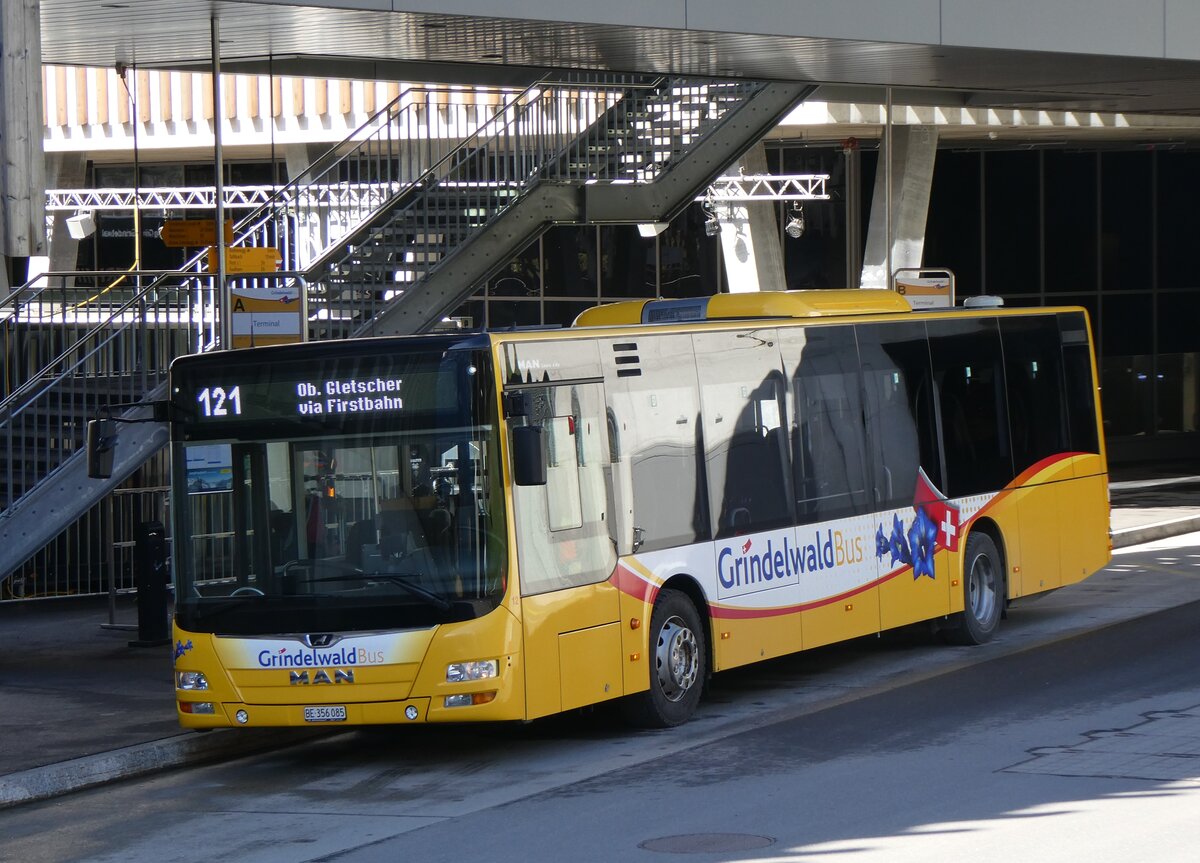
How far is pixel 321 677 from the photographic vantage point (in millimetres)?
10305

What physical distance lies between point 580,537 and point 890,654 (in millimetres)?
4771

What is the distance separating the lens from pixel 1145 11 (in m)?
19.2

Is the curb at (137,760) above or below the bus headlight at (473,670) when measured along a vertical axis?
below

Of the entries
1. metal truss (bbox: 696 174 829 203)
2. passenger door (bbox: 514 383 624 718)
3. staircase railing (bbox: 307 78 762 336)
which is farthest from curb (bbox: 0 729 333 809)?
metal truss (bbox: 696 174 829 203)

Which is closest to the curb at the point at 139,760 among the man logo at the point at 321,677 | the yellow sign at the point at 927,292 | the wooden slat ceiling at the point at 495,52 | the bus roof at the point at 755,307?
the man logo at the point at 321,677

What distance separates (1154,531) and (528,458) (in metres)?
15.8

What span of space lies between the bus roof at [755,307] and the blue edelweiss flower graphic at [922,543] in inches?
68.4

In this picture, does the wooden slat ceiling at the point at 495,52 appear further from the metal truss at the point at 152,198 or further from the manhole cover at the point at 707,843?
→ the manhole cover at the point at 707,843

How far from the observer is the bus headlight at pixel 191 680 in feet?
34.8

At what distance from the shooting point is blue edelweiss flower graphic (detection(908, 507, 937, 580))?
560 inches

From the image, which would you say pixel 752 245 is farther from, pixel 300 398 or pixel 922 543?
pixel 300 398

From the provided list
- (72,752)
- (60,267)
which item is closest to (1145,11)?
(72,752)

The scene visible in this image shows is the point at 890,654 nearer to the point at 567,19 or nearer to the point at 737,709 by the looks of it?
the point at 737,709

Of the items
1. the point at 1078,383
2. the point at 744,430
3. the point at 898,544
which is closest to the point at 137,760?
the point at 744,430
